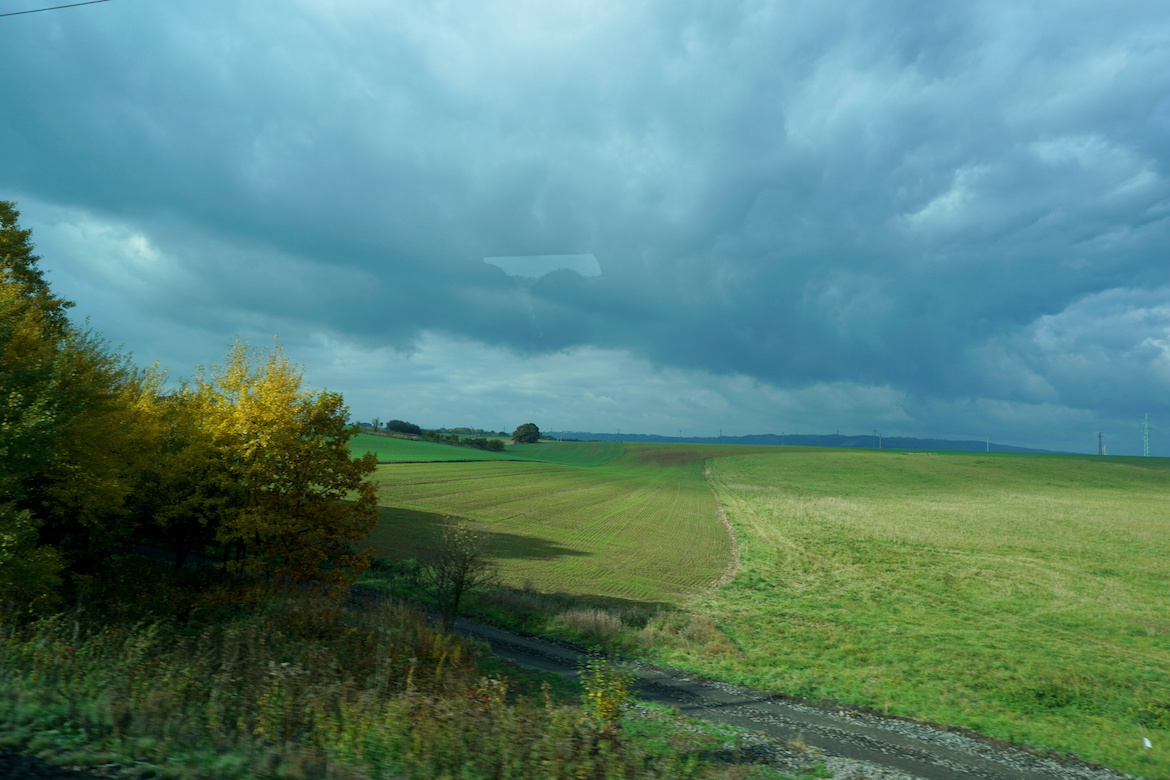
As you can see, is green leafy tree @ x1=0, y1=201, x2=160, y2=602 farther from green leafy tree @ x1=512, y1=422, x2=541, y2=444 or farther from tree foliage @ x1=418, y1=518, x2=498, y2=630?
green leafy tree @ x1=512, y1=422, x2=541, y2=444

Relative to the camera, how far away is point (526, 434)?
616ft

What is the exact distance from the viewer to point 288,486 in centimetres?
2356

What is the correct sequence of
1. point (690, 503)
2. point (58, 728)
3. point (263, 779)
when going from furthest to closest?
point (690, 503) → point (58, 728) → point (263, 779)

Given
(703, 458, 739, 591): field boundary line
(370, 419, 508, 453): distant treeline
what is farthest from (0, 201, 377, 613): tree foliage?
(370, 419, 508, 453): distant treeline

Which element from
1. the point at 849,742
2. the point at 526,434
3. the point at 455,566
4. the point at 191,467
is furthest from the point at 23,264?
the point at 526,434

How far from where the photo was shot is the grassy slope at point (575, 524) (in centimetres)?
3164

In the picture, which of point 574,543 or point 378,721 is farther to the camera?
point 574,543

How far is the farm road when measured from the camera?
12211 mm

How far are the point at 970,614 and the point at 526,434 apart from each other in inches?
6517

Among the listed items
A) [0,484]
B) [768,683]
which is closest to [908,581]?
[768,683]

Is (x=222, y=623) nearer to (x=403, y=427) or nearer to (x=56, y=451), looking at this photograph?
(x=56, y=451)

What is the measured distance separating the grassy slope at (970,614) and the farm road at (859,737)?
1.06 meters

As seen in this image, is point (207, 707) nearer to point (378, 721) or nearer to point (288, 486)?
point (378, 721)

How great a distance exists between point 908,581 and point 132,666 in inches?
1327
